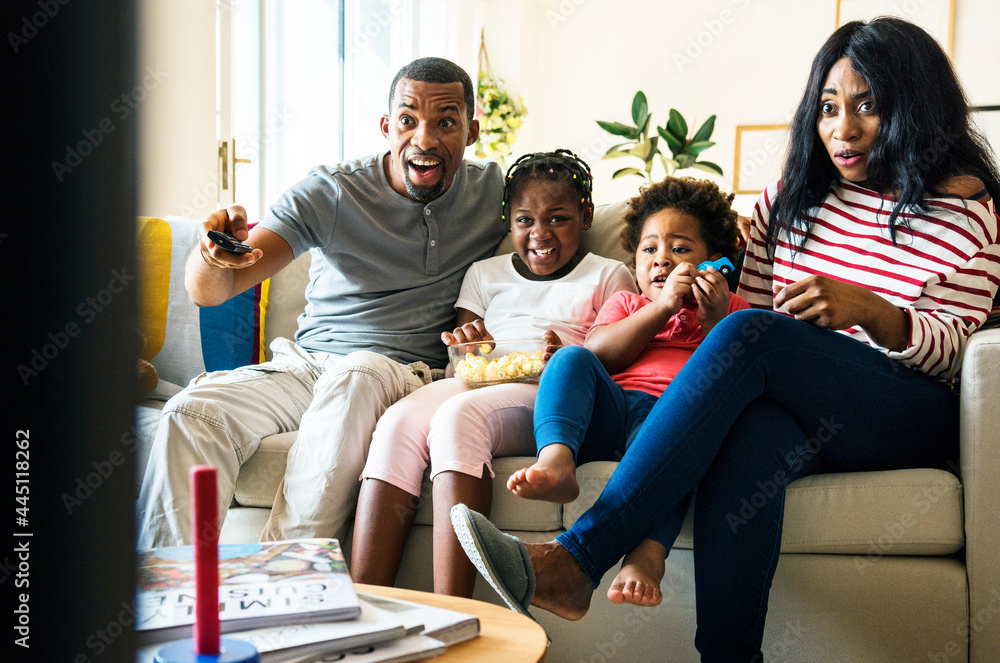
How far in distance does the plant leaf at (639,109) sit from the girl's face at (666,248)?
2554mm

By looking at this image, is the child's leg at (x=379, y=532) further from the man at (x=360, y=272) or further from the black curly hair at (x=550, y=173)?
the black curly hair at (x=550, y=173)

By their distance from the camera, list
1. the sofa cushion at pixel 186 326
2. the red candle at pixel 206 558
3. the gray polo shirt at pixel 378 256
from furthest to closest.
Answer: the sofa cushion at pixel 186 326 < the gray polo shirt at pixel 378 256 < the red candle at pixel 206 558

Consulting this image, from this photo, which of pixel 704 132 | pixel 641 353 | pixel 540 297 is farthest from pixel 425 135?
pixel 704 132

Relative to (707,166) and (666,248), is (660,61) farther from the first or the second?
(666,248)

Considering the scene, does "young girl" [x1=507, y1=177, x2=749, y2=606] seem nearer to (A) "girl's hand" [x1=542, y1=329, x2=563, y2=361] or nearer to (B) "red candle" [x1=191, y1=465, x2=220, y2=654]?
(A) "girl's hand" [x1=542, y1=329, x2=563, y2=361]

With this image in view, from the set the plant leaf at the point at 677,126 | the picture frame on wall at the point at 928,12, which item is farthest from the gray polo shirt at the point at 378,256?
the picture frame on wall at the point at 928,12

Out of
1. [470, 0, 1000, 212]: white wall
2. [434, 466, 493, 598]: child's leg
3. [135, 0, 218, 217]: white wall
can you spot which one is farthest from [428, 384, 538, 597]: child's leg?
[470, 0, 1000, 212]: white wall

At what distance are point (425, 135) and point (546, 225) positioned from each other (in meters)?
0.32

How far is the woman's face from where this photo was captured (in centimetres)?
145

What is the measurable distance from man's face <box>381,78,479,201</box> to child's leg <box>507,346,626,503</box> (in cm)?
60

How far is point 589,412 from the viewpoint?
130 centimetres

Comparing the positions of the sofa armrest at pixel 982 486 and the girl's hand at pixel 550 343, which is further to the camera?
the girl's hand at pixel 550 343

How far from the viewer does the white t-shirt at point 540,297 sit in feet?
5.55

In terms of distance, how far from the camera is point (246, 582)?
28.3 inches
